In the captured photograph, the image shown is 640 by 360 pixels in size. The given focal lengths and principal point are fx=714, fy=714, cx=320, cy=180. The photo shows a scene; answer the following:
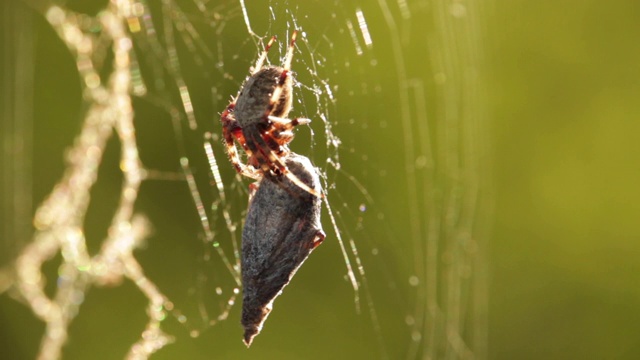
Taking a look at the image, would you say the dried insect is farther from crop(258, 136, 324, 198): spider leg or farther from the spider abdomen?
the spider abdomen

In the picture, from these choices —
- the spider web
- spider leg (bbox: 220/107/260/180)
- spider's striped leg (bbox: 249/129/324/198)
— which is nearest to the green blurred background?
the spider web

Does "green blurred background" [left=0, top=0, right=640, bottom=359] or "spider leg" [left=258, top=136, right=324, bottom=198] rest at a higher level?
"spider leg" [left=258, top=136, right=324, bottom=198]

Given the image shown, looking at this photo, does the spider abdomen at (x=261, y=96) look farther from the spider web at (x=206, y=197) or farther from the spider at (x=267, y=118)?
the spider web at (x=206, y=197)

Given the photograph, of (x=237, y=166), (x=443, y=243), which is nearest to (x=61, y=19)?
(x=237, y=166)

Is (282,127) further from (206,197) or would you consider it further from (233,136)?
(206,197)

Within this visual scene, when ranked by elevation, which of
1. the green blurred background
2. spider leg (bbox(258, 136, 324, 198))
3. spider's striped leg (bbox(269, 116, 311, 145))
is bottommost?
the green blurred background
